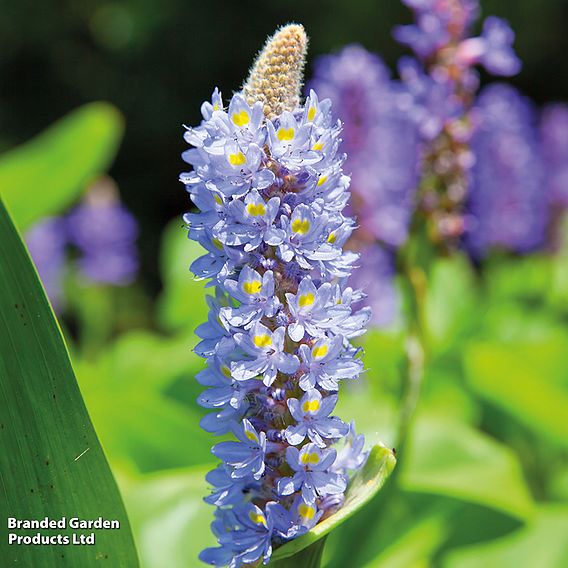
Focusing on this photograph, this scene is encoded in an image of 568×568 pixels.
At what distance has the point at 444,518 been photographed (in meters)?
1.70

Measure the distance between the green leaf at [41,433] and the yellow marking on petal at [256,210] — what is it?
236mm

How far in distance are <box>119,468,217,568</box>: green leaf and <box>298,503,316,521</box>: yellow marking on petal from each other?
1.94 feet

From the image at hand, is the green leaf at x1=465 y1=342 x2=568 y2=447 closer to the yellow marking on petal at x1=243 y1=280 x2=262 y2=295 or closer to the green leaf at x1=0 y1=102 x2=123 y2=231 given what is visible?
the yellow marking on petal at x1=243 y1=280 x2=262 y2=295

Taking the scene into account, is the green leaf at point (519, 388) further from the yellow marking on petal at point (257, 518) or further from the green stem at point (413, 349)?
the yellow marking on petal at point (257, 518)

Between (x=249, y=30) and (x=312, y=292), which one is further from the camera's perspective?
(x=249, y=30)

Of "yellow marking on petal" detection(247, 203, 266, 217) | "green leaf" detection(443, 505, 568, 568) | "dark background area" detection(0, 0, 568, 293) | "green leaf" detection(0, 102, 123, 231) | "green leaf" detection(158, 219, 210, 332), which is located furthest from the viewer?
"dark background area" detection(0, 0, 568, 293)

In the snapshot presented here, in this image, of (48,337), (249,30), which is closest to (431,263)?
(48,337)

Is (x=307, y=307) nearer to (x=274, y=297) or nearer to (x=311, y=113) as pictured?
(x=274, y=297)

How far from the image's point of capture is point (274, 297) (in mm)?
874

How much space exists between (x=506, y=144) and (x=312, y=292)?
2134 millimetres

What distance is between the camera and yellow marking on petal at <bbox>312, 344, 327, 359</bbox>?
87 centimetres

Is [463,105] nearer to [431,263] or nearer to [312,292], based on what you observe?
[431,263]

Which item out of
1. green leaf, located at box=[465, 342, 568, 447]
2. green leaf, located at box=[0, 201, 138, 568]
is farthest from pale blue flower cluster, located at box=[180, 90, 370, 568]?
green leaf, located at box=[465, 342, 568, 447]

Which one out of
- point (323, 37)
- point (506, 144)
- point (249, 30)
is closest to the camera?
point (506, 144)
